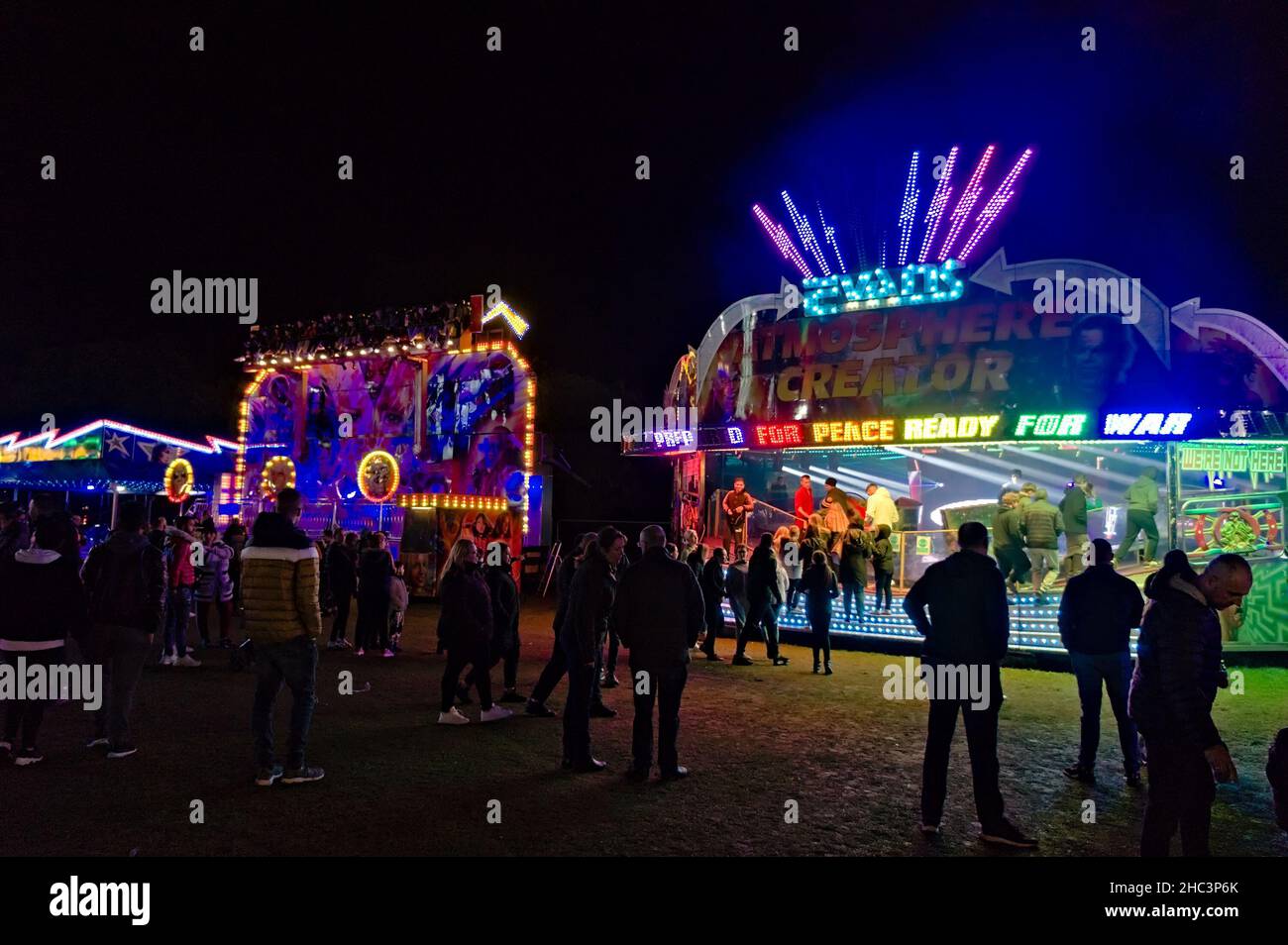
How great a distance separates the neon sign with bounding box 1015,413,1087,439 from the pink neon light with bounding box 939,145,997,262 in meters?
3.57

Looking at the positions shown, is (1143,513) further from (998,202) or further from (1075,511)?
(998,202)

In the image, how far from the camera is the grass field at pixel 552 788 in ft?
17.4

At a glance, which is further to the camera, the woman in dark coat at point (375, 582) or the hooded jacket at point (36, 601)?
the woman in dark coat at point (375, 582)

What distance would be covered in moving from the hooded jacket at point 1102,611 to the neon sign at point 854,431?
797 cm

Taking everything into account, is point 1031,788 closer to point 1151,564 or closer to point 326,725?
point 326,725

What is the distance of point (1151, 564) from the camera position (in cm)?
1433

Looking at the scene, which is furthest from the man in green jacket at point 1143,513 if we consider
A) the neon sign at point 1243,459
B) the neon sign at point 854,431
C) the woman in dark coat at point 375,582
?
the woman in dark coat at point 375,582

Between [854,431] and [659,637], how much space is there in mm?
9541

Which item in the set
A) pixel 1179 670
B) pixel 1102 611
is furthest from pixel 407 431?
pixel 1179 670

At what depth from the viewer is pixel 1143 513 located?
13750mm

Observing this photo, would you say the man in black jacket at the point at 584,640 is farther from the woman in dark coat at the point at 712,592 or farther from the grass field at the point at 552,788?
the woman in dark coat at the point at 712,592

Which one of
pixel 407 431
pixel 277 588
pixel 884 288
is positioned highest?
pixel 884 288
